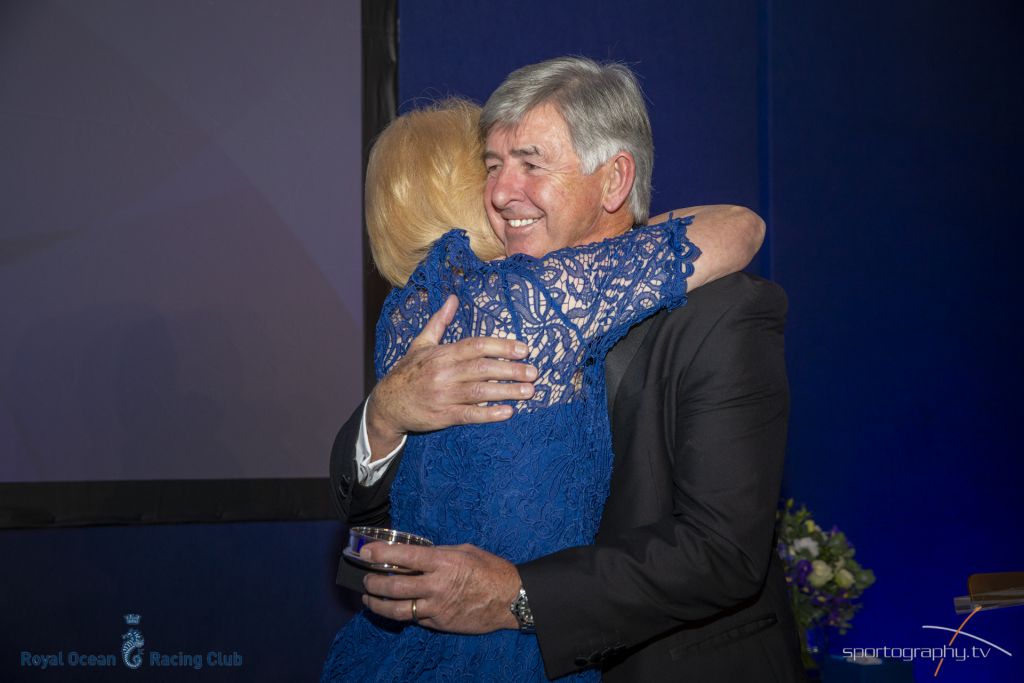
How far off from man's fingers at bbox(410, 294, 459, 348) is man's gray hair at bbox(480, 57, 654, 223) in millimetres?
383

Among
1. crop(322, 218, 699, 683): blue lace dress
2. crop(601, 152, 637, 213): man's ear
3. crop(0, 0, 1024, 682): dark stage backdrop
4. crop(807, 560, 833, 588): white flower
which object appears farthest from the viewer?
crop(0, 0, 1024, 682): dark stage backdrop

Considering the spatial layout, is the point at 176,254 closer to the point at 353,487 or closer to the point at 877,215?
the point at 353,487

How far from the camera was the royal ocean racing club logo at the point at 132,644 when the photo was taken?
308 centimetres

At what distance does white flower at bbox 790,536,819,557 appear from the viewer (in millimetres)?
3398

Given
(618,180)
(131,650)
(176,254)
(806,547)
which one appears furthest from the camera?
(806,547)

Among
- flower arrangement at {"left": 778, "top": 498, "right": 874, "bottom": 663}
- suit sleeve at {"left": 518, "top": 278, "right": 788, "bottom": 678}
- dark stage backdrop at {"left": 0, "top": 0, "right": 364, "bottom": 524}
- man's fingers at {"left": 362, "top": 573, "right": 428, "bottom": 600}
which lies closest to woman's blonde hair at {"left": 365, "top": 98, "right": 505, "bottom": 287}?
suit sleeve at {"left": 518, "top": 278, "right": 788, "bottom": 678}

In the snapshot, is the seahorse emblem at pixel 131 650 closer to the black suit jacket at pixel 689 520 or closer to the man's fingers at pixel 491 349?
the black suit jacket at pixel 689 520

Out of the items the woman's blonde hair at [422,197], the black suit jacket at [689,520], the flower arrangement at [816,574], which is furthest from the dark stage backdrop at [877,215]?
the black suit jacket at [689,520]

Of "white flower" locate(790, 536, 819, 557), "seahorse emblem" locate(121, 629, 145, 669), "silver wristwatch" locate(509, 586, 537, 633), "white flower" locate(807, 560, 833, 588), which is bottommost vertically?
"seahorse emblem" locate(121, 629, 145, 669)

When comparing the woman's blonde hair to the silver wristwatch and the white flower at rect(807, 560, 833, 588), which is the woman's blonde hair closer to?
the silver wristwatch

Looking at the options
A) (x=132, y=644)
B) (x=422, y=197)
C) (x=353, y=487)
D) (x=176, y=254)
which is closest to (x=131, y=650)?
(x=132, y=644)

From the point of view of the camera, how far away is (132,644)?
3096 mm

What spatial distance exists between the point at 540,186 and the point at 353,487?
0.63m

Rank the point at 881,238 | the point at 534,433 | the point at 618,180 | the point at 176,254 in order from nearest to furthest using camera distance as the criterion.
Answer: the point at 534,433 < the point at 618,180 < the point at 176,254 < the point at 881,238
